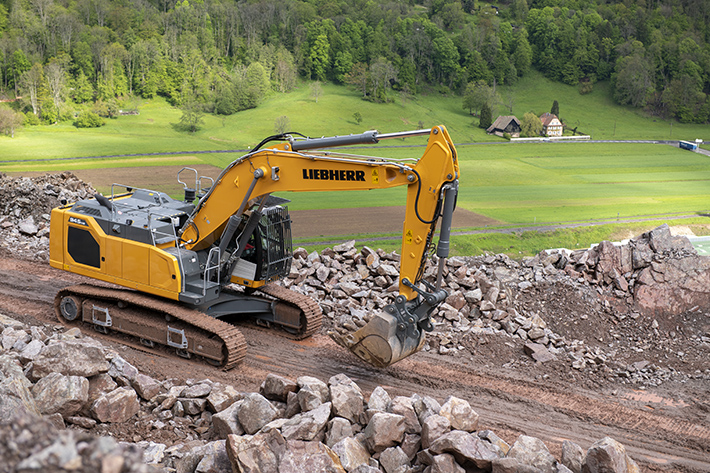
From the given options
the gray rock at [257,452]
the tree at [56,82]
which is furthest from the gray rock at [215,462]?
the tree at [56,82]

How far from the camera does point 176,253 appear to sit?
42.8ft

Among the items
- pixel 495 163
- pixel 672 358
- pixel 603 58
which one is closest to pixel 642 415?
pixel 672 358

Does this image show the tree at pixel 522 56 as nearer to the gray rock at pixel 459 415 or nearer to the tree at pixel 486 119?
the tree at pixel 486 119

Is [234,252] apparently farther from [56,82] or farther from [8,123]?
[56,82]

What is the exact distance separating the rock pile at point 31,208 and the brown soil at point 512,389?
199 inches

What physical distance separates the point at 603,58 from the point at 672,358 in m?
96.4

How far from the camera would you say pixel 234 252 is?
13.5 m

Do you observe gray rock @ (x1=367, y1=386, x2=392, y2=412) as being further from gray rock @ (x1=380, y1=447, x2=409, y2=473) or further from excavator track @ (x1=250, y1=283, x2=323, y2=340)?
excavator track @ (x1=250, y1=283, x2=323, y2=340)

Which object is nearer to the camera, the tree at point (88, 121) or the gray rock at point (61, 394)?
the gray rock at point (61, 394)

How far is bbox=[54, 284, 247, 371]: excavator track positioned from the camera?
41.3ft

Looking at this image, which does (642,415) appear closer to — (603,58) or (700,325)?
(700,325)

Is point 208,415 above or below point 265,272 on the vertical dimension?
below

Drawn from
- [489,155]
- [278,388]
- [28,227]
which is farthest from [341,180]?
[489,155]

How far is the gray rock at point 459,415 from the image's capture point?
9.29 metres
